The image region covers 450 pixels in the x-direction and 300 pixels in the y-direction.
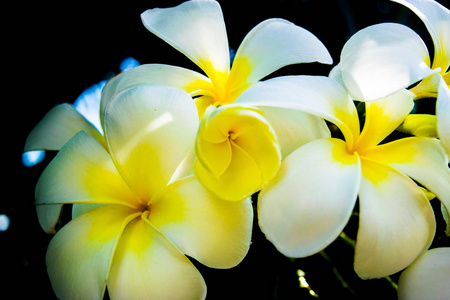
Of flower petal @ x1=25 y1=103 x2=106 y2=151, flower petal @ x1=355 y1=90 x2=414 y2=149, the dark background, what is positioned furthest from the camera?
the dark background

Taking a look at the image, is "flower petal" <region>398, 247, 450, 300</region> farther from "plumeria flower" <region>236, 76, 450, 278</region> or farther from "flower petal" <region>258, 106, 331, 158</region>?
"flower petal" <region>258, 106, 331, 158</region>

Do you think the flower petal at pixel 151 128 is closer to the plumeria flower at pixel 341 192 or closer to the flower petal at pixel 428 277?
the plumeria flower at pixel 341 192

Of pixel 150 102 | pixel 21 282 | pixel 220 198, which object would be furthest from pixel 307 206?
pixel 21 282

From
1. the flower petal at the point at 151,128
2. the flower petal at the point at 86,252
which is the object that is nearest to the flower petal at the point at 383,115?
the flower petal at the point at 151,128

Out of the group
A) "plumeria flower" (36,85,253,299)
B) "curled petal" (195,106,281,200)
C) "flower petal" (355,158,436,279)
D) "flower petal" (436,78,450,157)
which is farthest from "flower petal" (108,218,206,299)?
"flower petal" (436,78,450,157)

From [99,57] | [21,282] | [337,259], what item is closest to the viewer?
[337,259]

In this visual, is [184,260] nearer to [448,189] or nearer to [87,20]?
[448,189]

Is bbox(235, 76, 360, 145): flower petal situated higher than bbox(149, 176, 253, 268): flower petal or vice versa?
bbox(235, 76, 360, 145): flower petal
